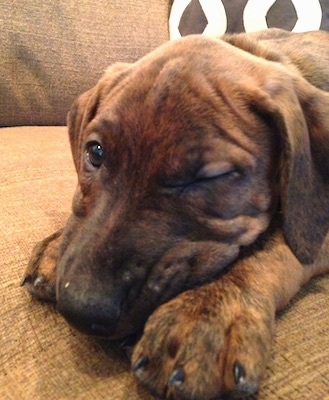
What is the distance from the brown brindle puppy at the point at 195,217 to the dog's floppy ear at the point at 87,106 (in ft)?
0.11

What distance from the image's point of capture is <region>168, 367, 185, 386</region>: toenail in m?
1.18

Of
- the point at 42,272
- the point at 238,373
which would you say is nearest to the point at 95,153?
the point at 42,272

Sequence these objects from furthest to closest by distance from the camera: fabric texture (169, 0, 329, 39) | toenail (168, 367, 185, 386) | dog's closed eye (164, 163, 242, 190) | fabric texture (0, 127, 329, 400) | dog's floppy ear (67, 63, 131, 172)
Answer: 1. fabric texture (169, 0, 329, 39)
2. dog's floppy ear (67, 63, 131, 172)
3. dog's closed eye (164, 163, 242, 190)
4. fabric texture (0, 127, 329, 400)
5. toenail (168, 367, 185, 386)

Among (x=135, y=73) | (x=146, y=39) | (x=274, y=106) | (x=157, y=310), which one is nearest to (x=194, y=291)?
(x=157, y=310)

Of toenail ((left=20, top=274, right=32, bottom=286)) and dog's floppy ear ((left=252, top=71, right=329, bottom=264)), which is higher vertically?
dog's floppy ear ((left=252, top=71, right=329, bottom=264))

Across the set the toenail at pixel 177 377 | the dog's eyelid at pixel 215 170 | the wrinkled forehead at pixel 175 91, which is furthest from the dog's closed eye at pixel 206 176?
the toenail at pixel 177 377

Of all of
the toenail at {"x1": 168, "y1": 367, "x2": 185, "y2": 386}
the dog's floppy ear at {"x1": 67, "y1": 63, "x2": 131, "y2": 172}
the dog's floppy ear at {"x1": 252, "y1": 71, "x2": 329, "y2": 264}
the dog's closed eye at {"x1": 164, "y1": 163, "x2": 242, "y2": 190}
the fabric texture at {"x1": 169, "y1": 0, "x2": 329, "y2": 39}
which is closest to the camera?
the toenail at {"x1": 168, "y1": 367, "x2": 185, "y2": 386}

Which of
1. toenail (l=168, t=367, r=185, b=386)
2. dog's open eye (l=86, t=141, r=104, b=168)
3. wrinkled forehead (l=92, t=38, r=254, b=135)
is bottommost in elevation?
toenail (l=168, t=367, r=185, b=386)

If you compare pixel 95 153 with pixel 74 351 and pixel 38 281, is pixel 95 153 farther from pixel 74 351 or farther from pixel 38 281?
pixel 74 351

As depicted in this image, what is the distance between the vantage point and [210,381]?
46.1 inches

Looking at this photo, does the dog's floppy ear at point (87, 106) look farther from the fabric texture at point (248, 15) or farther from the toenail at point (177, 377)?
the fabric texture at point (248, 15)

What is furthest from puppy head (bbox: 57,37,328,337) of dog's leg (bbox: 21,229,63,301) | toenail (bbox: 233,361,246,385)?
toenail (bbox: 233,361,246,385)

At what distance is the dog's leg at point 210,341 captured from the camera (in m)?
1.18

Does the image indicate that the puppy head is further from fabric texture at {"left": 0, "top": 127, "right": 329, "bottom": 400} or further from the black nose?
fabric texture at {"left": 0, "top": 127, "right": 329, "bottom": 400}
